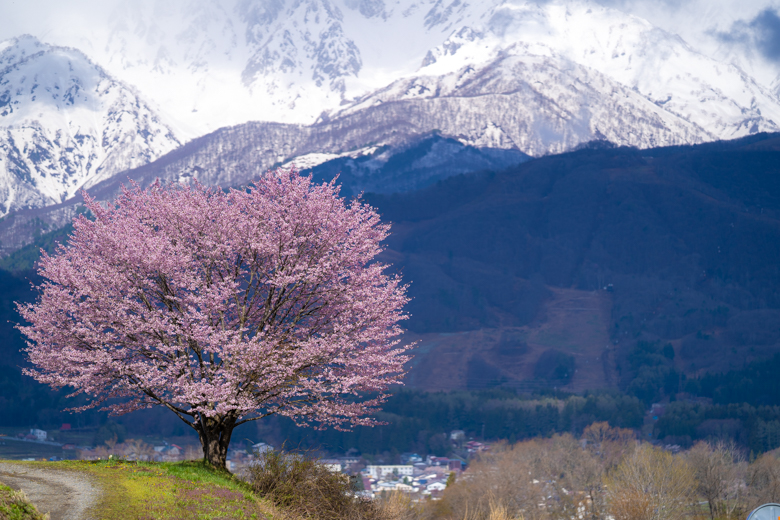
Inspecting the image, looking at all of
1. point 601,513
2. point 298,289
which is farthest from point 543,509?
point 298,289

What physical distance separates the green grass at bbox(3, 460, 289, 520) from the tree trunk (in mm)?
849

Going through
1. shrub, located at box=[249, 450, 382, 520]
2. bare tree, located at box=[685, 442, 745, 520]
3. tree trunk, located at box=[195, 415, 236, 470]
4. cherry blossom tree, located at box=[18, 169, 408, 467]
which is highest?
cherry blossom tree, located at box=[18, 169, 408, 467]

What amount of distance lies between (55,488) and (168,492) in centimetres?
306

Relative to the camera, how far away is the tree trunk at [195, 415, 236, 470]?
29250 millimetres

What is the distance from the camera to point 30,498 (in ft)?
69.9

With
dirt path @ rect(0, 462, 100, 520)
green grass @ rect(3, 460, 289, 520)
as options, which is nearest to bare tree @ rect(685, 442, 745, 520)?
green grass @ rect(3, 460, 289, 520)

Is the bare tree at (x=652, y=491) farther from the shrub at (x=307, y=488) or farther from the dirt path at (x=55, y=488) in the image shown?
the dirt path at (x=55, y=488)

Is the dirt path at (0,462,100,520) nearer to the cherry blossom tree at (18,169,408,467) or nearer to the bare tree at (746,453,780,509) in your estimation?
the cherry blossom tree at (18,169,408,467)

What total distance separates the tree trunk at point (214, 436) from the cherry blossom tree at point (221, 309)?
5 centimetres

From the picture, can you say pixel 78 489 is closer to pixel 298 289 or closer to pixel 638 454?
pixel 298 289

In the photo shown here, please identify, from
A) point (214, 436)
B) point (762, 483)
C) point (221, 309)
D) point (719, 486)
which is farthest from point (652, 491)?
point (221, 309)

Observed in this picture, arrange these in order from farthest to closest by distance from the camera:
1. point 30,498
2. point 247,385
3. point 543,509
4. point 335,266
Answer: point 543,509, point 335,266, point 247,385, point 30,498

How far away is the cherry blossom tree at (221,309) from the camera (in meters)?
27.3

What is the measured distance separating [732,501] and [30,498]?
114996 millimetres
